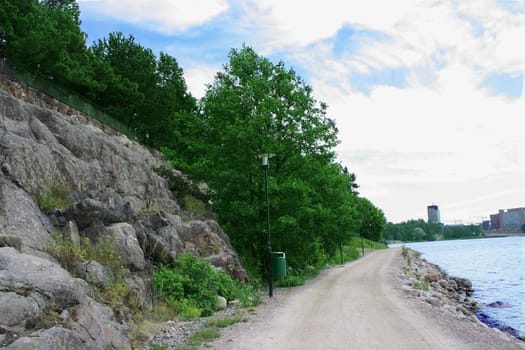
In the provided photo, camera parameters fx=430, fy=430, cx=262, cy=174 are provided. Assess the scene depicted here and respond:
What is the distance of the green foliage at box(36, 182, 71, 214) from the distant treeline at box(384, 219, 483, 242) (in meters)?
166

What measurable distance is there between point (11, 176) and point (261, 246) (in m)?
12.6

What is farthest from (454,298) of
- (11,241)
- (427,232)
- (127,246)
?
(427,232)

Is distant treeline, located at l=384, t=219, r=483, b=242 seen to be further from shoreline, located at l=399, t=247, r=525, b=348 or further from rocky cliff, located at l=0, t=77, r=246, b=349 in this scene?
rocky cliff, located at l=0, t=77, r=246, b=349

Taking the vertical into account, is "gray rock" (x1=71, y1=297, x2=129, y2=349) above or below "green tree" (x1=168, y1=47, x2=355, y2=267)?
below

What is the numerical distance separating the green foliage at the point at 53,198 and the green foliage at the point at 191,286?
3.23 meters

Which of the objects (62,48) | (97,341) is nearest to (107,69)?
(62,48)

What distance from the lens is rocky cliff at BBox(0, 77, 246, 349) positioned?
22.9ft

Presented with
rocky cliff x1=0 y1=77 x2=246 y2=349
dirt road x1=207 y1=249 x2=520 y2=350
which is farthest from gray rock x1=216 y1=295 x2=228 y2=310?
rocky cliff x1=0 y1=77 x2=246 y2=349

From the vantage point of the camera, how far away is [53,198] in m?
11.5

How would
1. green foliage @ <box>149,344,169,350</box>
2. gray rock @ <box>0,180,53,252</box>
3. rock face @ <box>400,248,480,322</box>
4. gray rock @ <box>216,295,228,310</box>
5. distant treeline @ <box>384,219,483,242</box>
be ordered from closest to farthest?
green foliage @ <box>149,344,169,350</box>
gray rock @ <box>0,180,53,252</box>
gray rock @ <box>216,295,228,310</box>
rock face @ <box>400,248,480,322</box>
distant treeline @ <box>384,219,483,242</box>

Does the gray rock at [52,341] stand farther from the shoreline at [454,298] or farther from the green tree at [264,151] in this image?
the green tree at [264,151]

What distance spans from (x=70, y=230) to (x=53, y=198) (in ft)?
4.07

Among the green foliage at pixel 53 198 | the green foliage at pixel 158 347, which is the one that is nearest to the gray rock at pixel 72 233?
the green foliage at pixel 53 198

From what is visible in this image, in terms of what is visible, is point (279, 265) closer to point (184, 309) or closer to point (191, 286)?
point (191, 286)
